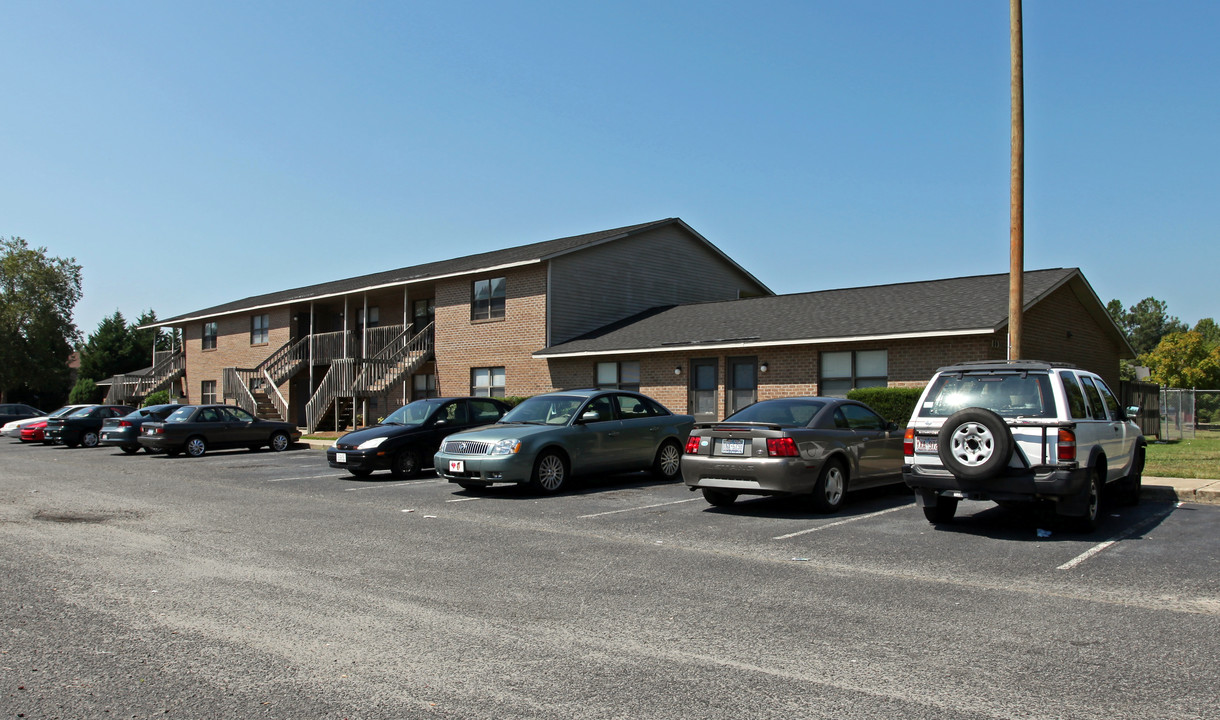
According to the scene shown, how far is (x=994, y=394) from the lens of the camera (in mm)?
9266

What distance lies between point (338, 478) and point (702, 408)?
10.5 m

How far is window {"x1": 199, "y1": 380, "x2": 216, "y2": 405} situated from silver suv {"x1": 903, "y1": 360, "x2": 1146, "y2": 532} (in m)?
39.9

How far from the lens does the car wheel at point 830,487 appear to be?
10641mm

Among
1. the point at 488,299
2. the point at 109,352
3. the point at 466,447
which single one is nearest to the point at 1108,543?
the point at 466,447

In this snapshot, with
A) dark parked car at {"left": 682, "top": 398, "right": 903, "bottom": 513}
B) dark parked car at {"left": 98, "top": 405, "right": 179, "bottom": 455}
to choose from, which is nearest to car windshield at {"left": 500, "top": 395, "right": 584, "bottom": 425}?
dark parked car at {"left": 682, "top": 398, "right": 903, "bottom": 513}

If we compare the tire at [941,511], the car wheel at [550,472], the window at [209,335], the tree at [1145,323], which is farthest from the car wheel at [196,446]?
the tree at [1145,323]

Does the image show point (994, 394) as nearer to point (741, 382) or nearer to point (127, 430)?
point (741, 382)

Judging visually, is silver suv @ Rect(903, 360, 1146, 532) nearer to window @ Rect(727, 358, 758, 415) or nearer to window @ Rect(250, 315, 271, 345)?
window @ Rect(727, 358, 758, 415)

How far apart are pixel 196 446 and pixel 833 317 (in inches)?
654

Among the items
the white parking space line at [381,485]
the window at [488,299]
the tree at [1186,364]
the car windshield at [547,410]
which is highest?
the window at [488,299]

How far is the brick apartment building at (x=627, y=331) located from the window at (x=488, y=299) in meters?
0.05

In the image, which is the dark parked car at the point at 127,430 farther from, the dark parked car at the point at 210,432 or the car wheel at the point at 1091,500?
the car wheel at the point at 1091,500

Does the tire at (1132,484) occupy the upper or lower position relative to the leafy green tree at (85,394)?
lower

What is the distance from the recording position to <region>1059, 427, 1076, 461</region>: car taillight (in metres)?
8.50
